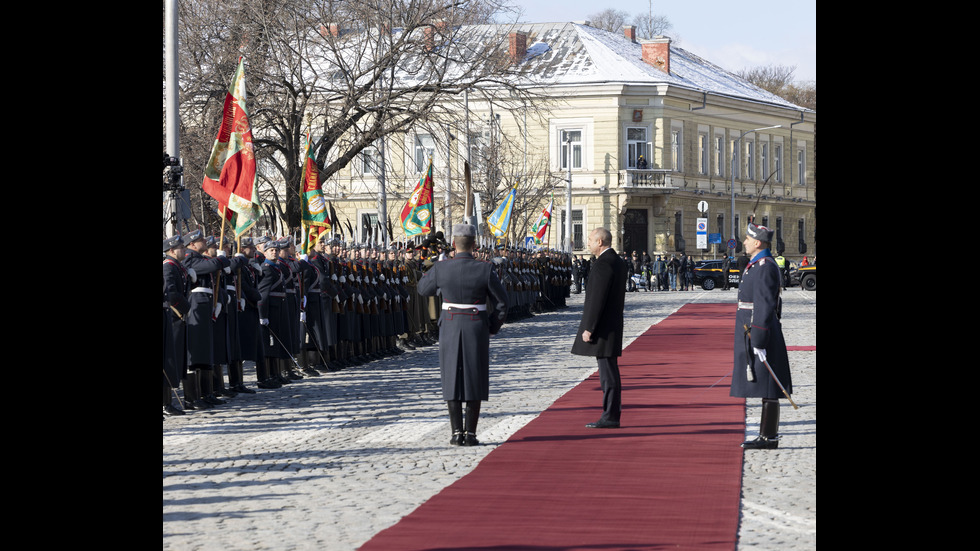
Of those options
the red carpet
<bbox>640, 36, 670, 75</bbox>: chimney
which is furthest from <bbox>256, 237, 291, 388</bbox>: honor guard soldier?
<bbox>640, 36, 670, 75</bbox>: chimney

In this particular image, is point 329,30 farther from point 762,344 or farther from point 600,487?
point 600,487

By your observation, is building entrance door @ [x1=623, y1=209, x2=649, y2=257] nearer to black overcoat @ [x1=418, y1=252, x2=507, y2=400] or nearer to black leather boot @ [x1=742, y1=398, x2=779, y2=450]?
black overcoat @ [x1=418, y1=252, x2=507, y2=400]

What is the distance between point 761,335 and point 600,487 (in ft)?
7.76

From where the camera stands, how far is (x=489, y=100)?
28094 millimetres

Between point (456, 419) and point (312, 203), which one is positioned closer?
point (456, 419)

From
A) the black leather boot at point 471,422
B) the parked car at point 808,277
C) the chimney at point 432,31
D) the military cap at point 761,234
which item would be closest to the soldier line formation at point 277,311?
the black leather boot at point 471,422

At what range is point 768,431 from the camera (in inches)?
449

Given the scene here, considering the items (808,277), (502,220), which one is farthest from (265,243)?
(808,277)

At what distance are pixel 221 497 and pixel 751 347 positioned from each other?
449cm

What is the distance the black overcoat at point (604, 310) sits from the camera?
12781 millimetres

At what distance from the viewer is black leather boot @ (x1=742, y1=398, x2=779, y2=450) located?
37.3 feet
